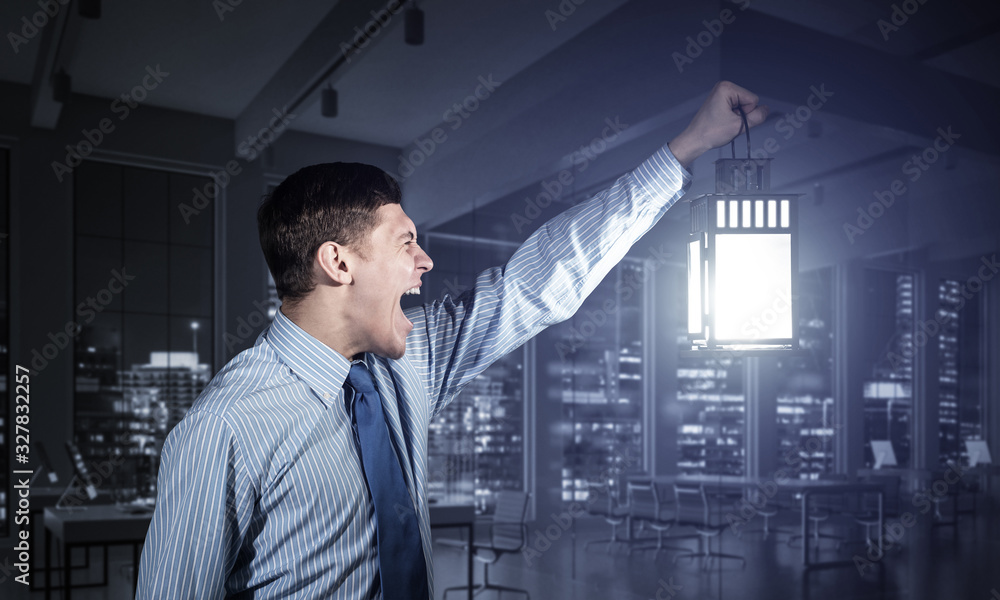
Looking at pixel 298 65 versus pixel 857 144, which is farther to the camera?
pixel 298 65

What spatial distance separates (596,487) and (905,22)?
3.49 meters

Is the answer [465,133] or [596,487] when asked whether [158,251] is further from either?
[596,487]

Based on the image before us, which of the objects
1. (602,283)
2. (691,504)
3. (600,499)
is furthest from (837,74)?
(600,499)

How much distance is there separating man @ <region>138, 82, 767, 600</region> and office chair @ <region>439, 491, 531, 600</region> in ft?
15.0

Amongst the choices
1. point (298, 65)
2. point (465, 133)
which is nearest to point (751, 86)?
point (465, 133)

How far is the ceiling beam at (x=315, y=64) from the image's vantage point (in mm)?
5266

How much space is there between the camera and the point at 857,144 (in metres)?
4.13

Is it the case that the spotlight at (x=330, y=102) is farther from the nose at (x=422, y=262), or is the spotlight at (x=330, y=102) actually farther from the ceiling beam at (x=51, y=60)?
the nose at (x=422, y=262)

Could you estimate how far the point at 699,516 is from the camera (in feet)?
16.3

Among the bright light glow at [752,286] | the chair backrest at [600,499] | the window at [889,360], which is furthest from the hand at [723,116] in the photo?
the chair backrest at [600,499]

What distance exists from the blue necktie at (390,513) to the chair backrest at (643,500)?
4.13 metres

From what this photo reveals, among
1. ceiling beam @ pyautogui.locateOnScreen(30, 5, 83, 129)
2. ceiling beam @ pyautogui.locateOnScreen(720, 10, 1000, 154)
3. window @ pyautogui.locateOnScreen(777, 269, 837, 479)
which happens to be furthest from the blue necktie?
ceiling beam @ pyautogui.locateOnScreen(30, 5, 83, 129)

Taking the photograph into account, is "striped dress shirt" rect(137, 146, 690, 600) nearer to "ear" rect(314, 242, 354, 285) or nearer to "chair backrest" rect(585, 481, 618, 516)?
"ear" rect(314, 242, 354, 285)

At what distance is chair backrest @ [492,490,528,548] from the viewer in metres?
5.83
